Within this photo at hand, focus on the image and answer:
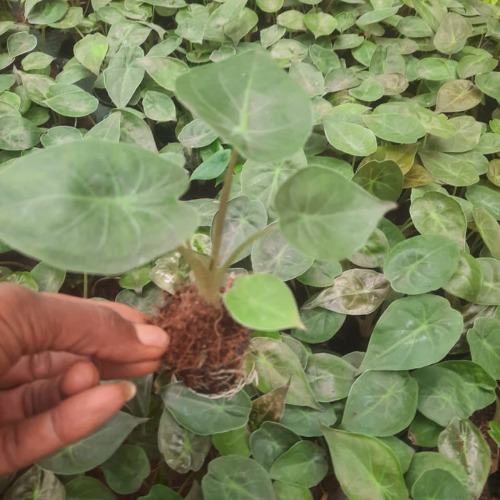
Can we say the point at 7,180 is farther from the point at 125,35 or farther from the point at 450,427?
the point at 125,35

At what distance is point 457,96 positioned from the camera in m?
1.51

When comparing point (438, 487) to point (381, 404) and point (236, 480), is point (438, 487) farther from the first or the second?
point (236, 480)

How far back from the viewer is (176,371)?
0.81m

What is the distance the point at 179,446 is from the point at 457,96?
1.18m

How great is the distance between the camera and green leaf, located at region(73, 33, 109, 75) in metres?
1.44

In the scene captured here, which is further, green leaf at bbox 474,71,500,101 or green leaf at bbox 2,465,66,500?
green leaf at bbox 474,71,500,101

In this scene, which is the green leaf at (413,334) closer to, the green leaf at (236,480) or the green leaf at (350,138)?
the green leaf at (236,480)

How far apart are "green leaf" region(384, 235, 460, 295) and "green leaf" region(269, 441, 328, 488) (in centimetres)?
33

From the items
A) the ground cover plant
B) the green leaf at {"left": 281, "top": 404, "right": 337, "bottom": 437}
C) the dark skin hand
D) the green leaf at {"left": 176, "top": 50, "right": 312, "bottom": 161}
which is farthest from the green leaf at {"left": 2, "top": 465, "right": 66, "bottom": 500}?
the green leaf at {"left": 176, "top": 50, "right": 312, "bottom": 161}

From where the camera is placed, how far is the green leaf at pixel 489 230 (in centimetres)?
116

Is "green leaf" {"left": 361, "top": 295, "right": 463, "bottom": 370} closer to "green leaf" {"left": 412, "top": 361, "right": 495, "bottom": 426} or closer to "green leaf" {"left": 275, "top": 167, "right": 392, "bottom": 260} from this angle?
"green leaf" {"left": 412, "top": 361, "right": 495, "bottom": 426}

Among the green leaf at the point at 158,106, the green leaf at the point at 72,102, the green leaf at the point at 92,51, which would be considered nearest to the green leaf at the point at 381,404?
the green leaf at the point at 158,106

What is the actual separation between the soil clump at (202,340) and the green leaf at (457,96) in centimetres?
100

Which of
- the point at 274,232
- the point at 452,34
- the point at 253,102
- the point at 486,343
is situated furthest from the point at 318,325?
the point at 452,34
